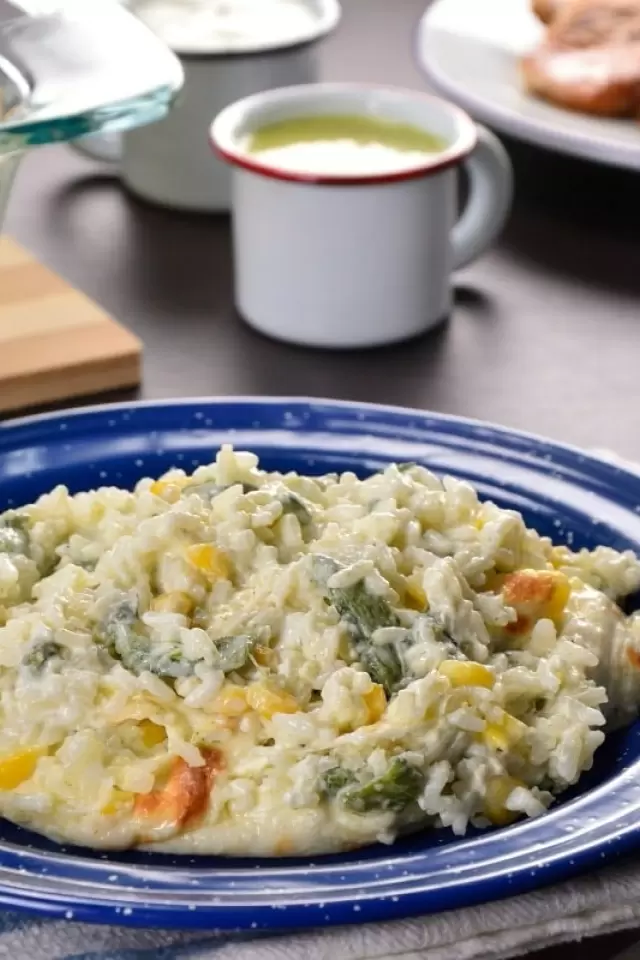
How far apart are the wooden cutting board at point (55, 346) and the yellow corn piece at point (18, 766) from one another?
0.57 m

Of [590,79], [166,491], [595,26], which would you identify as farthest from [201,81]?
[166,491]

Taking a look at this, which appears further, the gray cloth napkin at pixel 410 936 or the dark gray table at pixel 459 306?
the dark gray table at pixel 459 306

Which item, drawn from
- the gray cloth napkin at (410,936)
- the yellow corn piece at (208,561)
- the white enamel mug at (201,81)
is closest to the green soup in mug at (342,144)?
the white enamel mug at (201,81)

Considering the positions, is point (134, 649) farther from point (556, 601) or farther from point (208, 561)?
point (556, 601)

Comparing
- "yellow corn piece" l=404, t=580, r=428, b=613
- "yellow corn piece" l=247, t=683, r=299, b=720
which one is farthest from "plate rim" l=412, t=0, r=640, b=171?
"yellow corn piece" l=247, t=683, r=299, b=720

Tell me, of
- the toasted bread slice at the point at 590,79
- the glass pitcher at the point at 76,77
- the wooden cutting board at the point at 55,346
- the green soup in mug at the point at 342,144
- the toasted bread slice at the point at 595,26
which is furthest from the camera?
the toasted bread slice at the point at 595,26

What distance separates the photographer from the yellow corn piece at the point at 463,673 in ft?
3.11

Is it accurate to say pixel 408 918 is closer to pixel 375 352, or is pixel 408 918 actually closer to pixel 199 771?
pixel 199 771

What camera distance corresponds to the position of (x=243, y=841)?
91 centimetres

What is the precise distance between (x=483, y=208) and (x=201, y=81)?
357mm

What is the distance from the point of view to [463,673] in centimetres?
95

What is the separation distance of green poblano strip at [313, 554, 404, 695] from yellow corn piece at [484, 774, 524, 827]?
9cm

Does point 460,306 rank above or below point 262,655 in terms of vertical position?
below

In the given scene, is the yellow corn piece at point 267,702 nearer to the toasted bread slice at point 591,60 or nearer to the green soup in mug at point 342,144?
the green soup in mug at point 342,144
